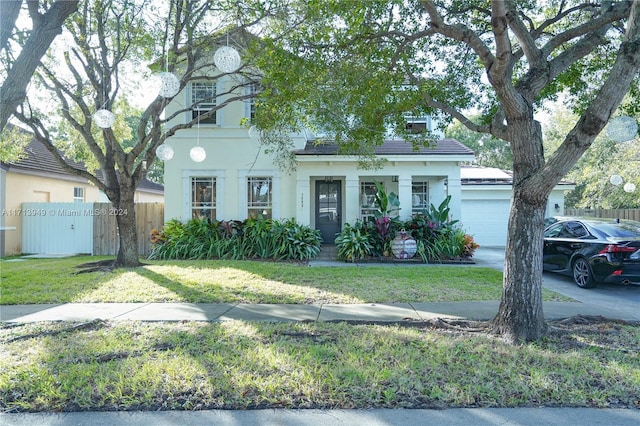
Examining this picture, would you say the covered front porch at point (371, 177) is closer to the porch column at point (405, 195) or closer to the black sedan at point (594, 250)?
the porch column at point (405, 195)

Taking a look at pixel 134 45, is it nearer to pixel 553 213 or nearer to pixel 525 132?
pixel 525 132

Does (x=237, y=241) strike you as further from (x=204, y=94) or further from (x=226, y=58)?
(x=226, y=58)

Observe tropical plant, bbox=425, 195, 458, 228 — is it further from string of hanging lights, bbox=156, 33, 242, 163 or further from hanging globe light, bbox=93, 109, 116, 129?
hanging globe light, bbox=93, 109, 116, 129

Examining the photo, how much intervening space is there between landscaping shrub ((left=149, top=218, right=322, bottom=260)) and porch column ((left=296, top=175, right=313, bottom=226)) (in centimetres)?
49

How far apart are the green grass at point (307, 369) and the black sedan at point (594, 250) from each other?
334 cm

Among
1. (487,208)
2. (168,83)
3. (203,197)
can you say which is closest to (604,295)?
(168,83)

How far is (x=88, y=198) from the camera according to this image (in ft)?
64.4

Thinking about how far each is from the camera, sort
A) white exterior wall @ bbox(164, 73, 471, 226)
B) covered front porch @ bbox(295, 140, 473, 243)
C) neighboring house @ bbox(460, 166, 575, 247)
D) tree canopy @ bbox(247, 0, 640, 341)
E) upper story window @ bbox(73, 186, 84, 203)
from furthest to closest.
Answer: upper story window @ bbox(73, 186, 84, 203) → neighboring house @ bbox(460, 166, 575, 247) → white exterior wall @ bbox(164, 73, 471, 226) → covered front porch @ bbox(295, 140, 473, 243) → tree canopy @ bbox(247, 0, 640, 341)

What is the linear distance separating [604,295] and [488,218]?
10.1 meters

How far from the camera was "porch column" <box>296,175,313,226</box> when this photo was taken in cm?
1381

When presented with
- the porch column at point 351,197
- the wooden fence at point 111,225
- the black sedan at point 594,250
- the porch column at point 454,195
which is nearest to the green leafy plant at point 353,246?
the porch column at point 351,197

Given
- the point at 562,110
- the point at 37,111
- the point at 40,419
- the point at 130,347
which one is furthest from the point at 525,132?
the point at 562,110

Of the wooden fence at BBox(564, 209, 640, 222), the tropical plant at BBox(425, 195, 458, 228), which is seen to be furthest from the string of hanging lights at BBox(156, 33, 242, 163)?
the wooden fence at BBox(564, 209, 640, 222)

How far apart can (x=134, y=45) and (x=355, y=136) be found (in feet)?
23.1
